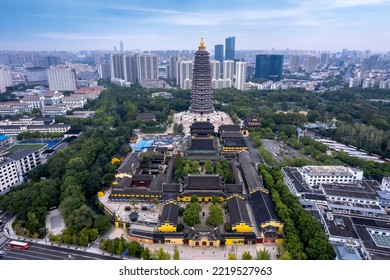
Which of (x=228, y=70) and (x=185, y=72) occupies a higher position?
(x=228, y=70)

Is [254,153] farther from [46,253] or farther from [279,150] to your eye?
[46,253]

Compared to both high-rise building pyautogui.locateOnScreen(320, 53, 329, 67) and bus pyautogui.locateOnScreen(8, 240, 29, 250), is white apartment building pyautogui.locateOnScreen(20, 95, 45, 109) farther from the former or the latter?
high-rise building pyautogui.locateOnScreen(320, 53, 329, 67)

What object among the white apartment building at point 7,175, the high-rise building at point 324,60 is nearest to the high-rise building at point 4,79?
the white apartment building at point 7,175

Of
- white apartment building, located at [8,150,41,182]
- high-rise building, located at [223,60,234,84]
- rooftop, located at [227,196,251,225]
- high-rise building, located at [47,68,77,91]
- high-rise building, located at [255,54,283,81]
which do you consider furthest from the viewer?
high-rise building, located at [255,54,283,81]

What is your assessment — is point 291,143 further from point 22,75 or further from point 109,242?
point 22,75

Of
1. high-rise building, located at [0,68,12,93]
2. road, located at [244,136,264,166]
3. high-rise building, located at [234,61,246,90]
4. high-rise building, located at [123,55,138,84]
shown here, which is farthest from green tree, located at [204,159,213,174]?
high-rise building, located at [0,68,12,93]

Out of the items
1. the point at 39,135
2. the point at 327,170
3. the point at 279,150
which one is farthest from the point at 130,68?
the point at 327,170

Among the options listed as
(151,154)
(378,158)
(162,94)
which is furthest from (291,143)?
(162,94)
